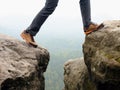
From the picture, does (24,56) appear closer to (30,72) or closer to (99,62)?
(30,72)

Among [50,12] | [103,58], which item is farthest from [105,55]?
[50,12]

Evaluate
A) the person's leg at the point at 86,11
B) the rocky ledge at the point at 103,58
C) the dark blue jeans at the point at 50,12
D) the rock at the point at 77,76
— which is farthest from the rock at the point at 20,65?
the person's leg at the point at 86,11

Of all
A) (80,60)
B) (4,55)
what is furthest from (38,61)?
(80,60)

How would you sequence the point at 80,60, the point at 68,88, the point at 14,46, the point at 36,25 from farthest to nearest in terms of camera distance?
the point at 80,60 < the point at 68,88 < the point at 14,46 < the point at 36,25

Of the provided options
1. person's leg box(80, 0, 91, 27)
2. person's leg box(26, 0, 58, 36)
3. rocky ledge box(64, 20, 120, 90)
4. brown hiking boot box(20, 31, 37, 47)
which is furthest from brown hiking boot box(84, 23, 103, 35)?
brown hiking boot box(20, 31, 37, 47)

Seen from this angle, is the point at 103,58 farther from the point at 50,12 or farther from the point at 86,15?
the point at 50,12

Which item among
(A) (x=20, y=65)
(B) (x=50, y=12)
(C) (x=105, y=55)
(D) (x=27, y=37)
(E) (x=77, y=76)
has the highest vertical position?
(B) (x=50, y=12)
